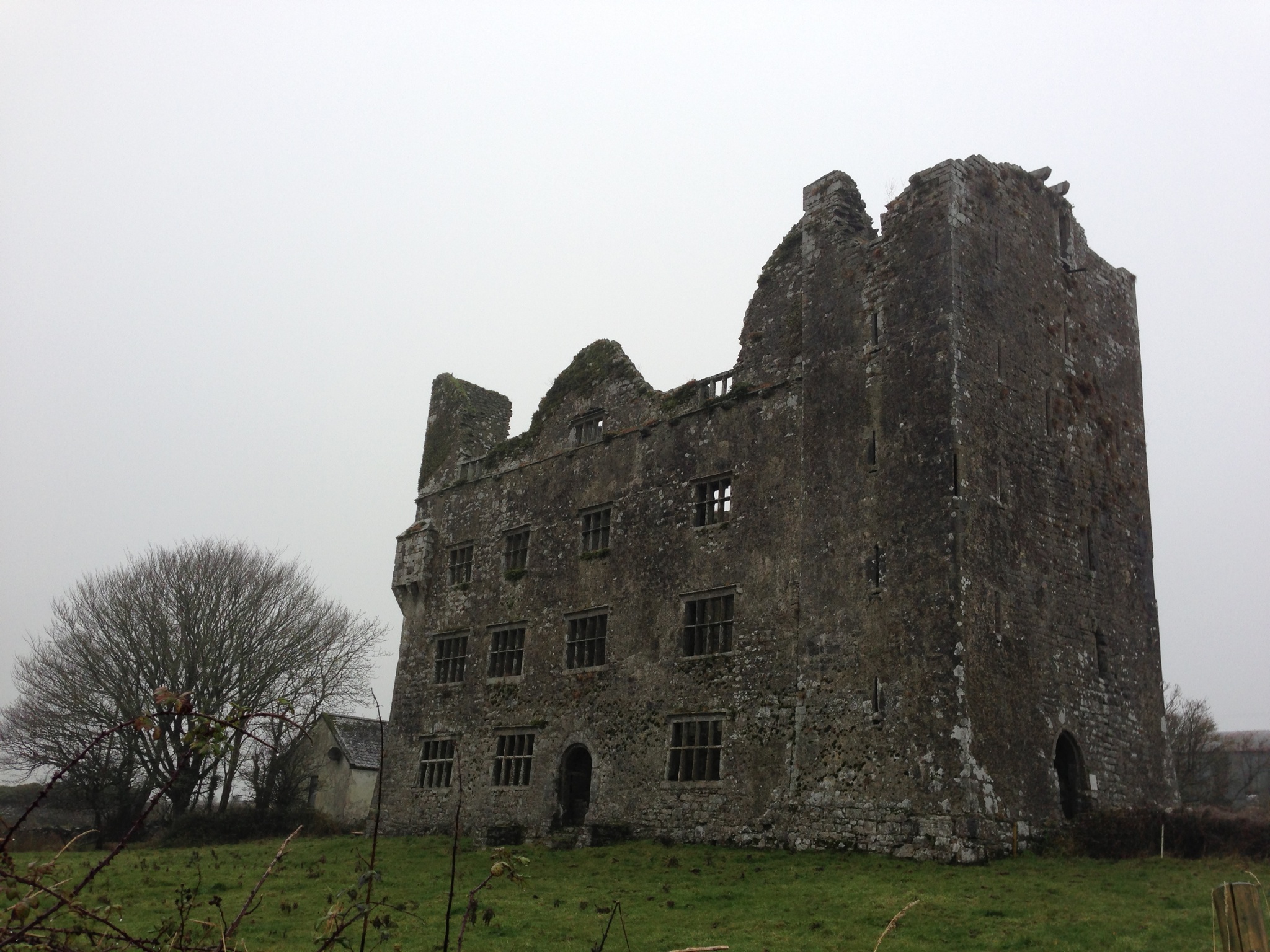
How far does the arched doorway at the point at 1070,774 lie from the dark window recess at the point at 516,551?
14.2 metres

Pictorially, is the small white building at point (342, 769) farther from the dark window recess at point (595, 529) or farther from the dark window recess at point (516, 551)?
the dark window recess at point (595, 529)

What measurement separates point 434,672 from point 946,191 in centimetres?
1880

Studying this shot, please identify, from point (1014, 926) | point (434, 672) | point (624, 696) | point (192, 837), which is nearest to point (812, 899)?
point (1014, 926)

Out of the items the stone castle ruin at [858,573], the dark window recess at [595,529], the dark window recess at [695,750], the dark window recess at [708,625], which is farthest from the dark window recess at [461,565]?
the dark window recess at [695,750]

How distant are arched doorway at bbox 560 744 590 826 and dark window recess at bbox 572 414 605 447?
7.98m

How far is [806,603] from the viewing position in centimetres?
2147

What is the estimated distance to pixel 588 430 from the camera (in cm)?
2842

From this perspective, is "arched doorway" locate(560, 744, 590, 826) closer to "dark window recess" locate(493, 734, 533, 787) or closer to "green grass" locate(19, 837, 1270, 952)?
"dark window recess" locate(493, 734, 533, 787)

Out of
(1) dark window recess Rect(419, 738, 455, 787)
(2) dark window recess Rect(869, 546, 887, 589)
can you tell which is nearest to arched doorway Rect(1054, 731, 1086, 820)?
(2) dark window recess Rect(869, 546, 887, 589)

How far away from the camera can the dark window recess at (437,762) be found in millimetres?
28844

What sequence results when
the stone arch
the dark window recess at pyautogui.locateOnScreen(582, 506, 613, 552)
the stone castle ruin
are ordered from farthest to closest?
the dark window recess at pyautogui.locateOnScreen(582, 506, 613, 552)
the stone arch
the stone castle ruin

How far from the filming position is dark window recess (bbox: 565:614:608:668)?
84.3 feet

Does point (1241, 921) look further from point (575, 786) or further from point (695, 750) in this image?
point (575, 786)

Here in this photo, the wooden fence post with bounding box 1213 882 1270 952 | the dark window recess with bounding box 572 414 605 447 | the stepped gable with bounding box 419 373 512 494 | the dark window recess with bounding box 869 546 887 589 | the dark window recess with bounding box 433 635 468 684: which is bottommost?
the wooden fence post with bounding box 1213 882 1270 952
